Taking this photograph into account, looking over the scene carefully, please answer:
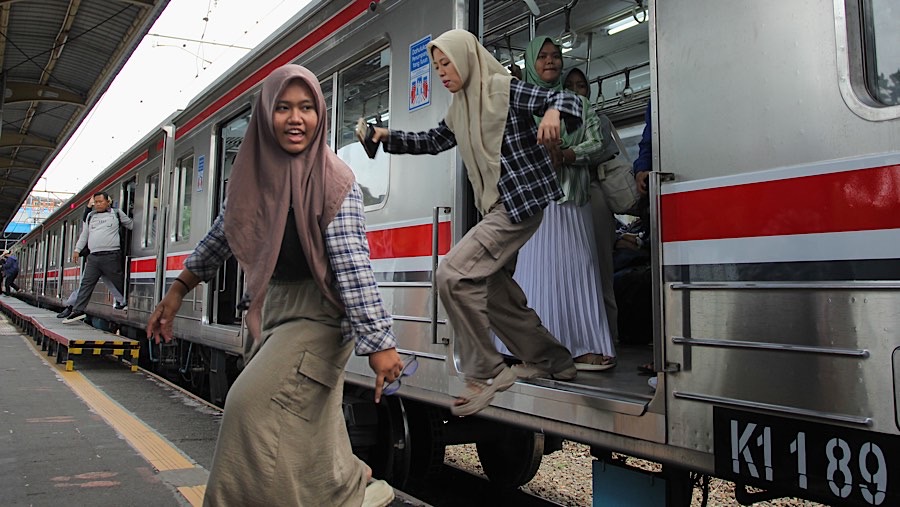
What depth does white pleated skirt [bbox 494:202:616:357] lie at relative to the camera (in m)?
3.63

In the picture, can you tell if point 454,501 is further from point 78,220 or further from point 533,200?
point 78,220

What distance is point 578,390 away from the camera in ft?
9.33

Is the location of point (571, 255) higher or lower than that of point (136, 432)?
higher

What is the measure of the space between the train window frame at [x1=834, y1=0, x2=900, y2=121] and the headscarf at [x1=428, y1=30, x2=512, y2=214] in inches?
53.3

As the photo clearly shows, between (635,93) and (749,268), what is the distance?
12.4 feet

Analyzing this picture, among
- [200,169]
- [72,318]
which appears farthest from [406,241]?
[72,318]

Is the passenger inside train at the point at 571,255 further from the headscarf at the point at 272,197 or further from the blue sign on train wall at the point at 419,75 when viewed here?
the headscarf at the point at 272,197

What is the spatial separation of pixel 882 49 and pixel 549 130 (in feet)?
3.63

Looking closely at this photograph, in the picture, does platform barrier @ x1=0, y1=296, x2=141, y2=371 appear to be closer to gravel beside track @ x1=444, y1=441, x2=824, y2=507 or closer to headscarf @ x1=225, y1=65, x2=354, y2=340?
gravel beside track @ x1=444, y1=441, x2=824, y2=507

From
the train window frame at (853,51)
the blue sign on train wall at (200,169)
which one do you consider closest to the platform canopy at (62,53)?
the blue sign on train wall at (200,169)

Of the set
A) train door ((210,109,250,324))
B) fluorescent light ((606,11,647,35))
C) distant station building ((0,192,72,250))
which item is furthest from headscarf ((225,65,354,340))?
distant station building ((0,192,72,250))

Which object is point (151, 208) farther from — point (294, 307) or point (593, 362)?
point (294, 307)

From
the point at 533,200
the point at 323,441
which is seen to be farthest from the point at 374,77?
the point at 323,441

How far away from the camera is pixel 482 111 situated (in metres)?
3.10
